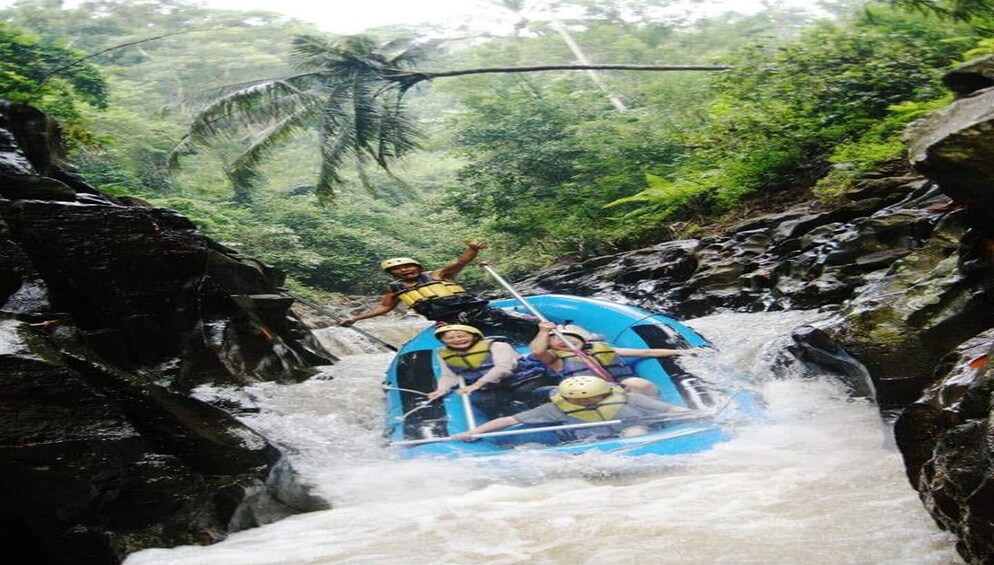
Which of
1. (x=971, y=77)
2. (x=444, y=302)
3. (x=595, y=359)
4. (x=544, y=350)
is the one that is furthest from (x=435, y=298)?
(x=971, y=77)

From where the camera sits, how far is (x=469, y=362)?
5.46m

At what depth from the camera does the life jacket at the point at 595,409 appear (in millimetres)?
4531

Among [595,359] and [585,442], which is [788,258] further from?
[585,442]

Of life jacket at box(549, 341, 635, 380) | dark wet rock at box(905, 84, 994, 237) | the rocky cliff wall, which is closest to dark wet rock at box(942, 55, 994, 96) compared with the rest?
the rocky cliff wall

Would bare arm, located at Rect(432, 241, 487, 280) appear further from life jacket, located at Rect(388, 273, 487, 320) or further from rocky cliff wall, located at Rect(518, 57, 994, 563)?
rocky cliff wall, located at Rect(518, 57, 994, 563)

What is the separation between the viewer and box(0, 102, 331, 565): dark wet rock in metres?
2.71

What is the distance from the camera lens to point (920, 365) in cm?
378

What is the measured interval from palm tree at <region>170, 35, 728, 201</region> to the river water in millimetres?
5796

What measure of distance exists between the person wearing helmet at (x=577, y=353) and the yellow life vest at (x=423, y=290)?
5.25 feet

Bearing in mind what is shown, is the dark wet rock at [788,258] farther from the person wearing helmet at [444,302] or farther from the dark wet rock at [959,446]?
the dark wet rock at [959,446]

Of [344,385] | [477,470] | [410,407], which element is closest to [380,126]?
[344,385]

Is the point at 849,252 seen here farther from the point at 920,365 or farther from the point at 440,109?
the point at 440,109

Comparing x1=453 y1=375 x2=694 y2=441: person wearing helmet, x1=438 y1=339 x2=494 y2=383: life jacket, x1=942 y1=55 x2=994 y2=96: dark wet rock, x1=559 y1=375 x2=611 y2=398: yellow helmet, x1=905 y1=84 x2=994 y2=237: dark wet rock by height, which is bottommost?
x1=438 y1=339 x2=494 y2=383: life jacket

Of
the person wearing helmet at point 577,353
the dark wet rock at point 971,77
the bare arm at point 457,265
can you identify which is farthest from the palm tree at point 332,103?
the dark wet rock at point 971,77
